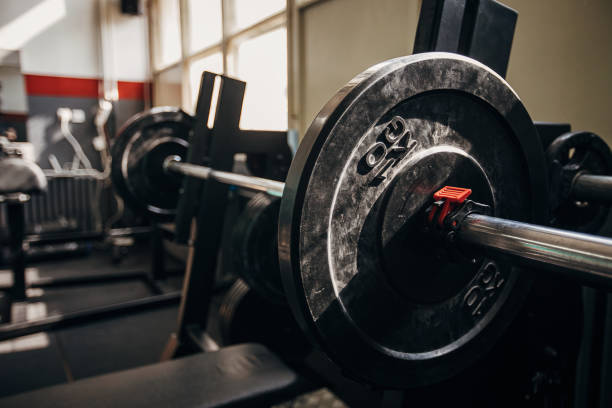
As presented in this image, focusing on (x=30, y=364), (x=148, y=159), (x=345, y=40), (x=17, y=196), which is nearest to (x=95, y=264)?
(x=17, y=196)

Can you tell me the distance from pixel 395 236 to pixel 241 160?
1.82 m

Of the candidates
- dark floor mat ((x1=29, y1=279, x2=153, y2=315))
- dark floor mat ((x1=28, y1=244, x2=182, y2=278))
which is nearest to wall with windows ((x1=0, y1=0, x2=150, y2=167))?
dark floor mat ((x1=28, y1=244, x2=182, y2=278))

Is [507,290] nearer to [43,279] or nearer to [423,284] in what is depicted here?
[423,284]

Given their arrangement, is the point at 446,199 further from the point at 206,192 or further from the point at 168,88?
the point at 168,88

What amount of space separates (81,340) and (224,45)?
205 cm

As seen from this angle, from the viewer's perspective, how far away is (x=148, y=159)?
6.70 feet

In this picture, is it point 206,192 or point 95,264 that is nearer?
point 206,192

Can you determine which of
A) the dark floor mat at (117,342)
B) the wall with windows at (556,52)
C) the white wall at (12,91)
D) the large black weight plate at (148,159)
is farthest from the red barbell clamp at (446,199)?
the white wall at (12,91)

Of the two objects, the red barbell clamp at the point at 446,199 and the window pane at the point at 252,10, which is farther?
the window pane at the point at 252,10

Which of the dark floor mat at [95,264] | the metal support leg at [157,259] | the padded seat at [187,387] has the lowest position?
the dark floor mat at [95,264]

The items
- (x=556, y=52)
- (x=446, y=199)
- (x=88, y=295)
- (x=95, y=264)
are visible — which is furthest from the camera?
(x=95, y=264)

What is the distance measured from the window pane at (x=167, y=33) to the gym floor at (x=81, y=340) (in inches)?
88.7

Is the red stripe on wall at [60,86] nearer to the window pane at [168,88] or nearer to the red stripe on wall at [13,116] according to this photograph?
the red stripe on wall at [13,116]

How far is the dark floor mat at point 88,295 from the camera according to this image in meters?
2.65
